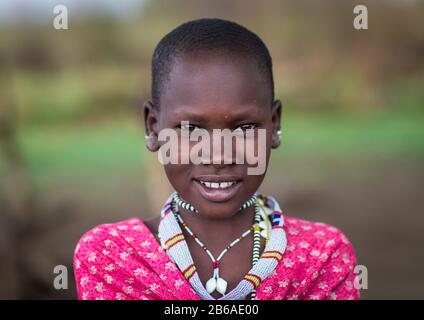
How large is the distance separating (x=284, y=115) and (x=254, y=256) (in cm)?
393

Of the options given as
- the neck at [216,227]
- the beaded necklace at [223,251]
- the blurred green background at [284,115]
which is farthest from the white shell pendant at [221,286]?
the blurred green background at [284,115]

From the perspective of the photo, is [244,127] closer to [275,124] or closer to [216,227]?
[275,124]

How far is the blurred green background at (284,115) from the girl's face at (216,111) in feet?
8.63

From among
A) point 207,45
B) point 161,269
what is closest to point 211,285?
point 161,269

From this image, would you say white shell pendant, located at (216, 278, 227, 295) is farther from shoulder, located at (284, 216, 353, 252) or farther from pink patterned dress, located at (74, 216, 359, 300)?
shoulder, located at (284, 216, 353, 252)

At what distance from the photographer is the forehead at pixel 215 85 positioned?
1.73 meters

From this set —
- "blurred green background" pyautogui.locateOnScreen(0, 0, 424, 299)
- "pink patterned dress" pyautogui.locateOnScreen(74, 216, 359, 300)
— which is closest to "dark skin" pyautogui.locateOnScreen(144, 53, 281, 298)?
"pink patterned dress" pyautogui.locateOnScreen(74, 216, 359, 300)

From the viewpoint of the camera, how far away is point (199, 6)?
471 centimetres

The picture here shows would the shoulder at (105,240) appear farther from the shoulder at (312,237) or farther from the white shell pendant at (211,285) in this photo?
the shoulder at (312,237)

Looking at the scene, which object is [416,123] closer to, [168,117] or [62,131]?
[62,131]

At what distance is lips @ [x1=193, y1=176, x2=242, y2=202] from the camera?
5.84 feet

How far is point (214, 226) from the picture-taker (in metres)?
1.97
